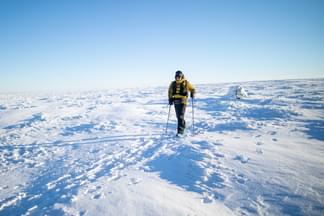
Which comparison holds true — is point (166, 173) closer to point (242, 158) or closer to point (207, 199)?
point (207, 199)

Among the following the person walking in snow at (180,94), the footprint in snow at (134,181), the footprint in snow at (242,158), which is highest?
the person walking in snow at (180,94)

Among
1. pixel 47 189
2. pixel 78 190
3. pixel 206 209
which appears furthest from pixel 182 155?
pixel 47 189

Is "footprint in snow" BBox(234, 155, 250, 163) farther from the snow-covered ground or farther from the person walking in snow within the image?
the person walking in snow

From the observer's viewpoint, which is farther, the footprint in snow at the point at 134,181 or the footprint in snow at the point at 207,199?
the footprint in snow at the point at 134,181

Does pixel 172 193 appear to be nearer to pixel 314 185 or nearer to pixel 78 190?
pixel 78 190

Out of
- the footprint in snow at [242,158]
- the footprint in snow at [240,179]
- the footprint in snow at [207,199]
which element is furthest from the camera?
the footprint in snow at [242,158]

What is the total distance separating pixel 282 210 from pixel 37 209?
4138 mm

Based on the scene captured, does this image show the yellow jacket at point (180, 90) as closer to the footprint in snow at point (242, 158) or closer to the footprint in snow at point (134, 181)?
the footprint in snow at point (242, 158)

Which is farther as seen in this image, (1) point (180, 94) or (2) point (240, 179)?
(1) point (180, 94)

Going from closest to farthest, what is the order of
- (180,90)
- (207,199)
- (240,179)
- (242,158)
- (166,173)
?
(207,199), (240,179), (166,173), (242,158), (180,90)

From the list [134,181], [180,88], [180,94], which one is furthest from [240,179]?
[180,88]

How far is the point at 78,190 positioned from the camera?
406 cm

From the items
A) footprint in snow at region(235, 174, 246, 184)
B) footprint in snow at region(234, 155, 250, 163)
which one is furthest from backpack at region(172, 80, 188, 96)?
footprint in snow at region(235, 174, 246, 184)

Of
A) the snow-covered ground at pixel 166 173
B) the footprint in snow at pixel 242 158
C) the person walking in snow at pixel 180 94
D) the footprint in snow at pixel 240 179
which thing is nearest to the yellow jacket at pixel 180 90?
the person walking in snow at pixel 180 94
